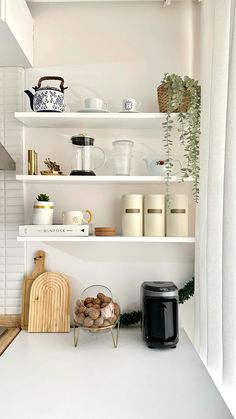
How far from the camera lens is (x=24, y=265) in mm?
1936

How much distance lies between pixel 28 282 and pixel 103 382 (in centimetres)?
75

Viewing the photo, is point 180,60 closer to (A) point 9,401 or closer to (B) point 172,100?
(B) point 172,100

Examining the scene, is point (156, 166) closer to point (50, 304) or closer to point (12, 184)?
point (12, 184)

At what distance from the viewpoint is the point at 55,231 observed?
1716 mm

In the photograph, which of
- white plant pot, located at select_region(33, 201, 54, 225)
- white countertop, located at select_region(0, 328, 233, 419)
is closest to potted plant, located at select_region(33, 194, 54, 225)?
white plant pot, located at select_region(33, 201, 54, 225)

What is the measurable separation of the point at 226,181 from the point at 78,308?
0.85m

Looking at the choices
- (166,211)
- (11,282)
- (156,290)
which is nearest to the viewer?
(156,290)

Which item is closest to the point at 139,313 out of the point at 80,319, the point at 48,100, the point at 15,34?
the point at 80,319

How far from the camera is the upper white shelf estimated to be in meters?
1.69

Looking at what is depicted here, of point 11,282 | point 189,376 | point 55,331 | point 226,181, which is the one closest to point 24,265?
point 11,282

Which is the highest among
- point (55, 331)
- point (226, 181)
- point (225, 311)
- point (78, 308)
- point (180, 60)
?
point (180, 60)

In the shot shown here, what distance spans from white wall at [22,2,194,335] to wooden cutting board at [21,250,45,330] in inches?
1.5

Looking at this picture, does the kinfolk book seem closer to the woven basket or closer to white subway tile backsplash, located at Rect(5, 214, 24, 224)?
white subway tile backsplash, located at Rect(5, 214, 24, 224)

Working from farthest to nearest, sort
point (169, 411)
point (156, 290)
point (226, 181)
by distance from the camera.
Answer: point (156, 290) → point (226, 181) → point (169, 411)
